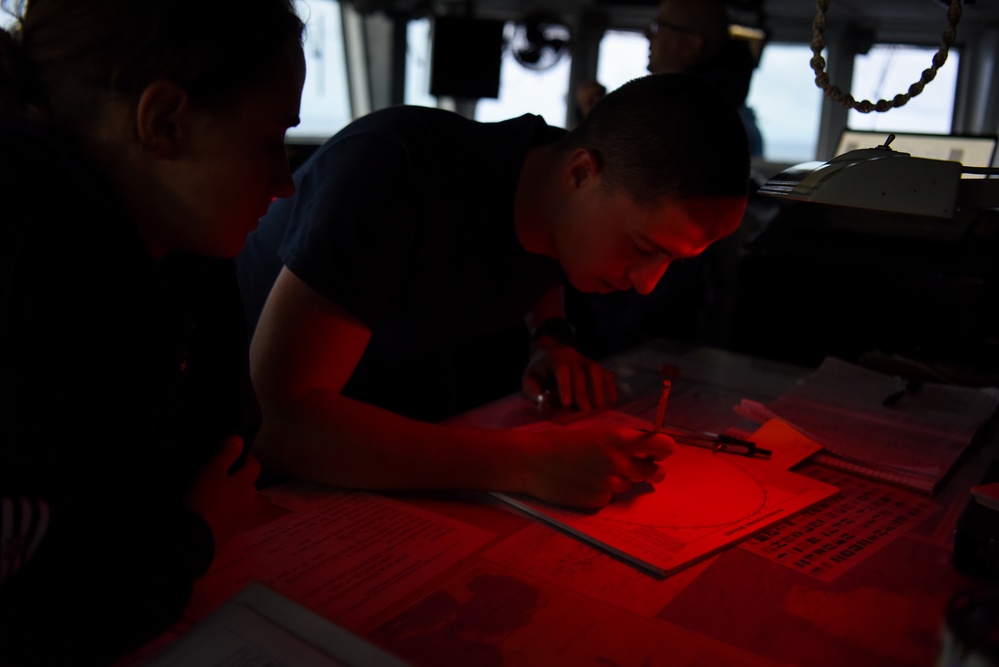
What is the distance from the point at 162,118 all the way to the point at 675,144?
65 cm

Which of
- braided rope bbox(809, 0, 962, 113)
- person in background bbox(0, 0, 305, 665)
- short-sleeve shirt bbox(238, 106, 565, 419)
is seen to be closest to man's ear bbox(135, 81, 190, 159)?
person in background bbox(0, 0, 305, 665)

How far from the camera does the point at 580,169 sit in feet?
3.84

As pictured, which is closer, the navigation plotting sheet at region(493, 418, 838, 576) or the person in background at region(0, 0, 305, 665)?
the person in background at region(0, 0, 305, 665)

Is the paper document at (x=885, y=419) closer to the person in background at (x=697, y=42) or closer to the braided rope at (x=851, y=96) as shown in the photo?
the braided rope at (x=851, y=96)

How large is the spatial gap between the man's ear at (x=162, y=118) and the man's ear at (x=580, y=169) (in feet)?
2.00

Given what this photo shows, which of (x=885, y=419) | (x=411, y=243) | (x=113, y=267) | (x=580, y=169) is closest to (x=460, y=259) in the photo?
(x=411, y=243)

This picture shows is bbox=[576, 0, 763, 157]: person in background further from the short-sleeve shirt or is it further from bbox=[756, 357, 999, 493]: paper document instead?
the short-sleeve shirt

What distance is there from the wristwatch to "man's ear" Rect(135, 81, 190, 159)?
38.8 inches

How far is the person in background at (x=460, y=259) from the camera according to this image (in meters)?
0.97

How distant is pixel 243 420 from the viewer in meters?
0.89

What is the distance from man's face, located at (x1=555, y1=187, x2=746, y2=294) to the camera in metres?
1.09

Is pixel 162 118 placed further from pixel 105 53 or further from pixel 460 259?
pixel 460 259

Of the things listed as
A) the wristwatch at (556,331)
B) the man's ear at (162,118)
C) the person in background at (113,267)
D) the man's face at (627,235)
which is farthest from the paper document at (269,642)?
the wristwatch at (556,331)

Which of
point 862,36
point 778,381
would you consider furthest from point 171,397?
point 862,36
